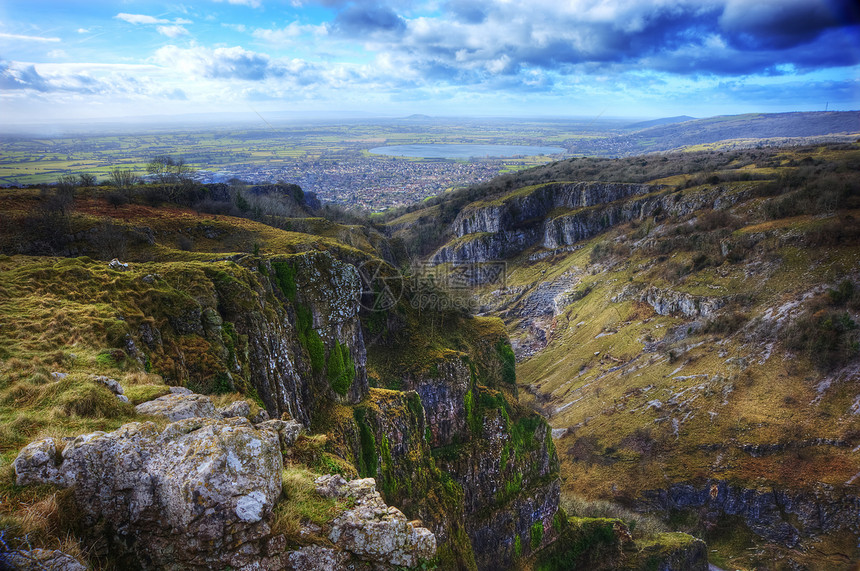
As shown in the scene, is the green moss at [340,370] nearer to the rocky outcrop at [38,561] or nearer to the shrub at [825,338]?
the rocky outcrop at [38,561]

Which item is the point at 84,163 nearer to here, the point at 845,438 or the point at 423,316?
the point at 423,316

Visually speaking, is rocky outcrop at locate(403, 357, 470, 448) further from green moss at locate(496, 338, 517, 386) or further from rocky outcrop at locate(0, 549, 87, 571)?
rocky outcrop at locate(0, 549, 87, 571)

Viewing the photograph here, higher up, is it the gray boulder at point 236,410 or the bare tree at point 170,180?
the bare tree at point 170,180

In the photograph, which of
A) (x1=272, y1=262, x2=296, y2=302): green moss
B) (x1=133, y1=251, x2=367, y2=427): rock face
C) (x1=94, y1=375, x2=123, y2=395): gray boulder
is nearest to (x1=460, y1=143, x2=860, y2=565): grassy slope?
(x1=133, y1=251, x2=367, y2=427): rock face

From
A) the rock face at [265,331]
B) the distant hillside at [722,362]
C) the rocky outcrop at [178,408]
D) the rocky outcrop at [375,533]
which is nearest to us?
the rocky outcrop at [375,533]

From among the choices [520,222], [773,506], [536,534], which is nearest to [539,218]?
[520,222]

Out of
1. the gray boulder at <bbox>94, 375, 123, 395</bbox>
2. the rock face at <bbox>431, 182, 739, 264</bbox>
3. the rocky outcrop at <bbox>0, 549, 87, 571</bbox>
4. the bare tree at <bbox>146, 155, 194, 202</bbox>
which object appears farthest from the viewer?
the rock face at <bbox>431, 182, 739, 264</bbox>

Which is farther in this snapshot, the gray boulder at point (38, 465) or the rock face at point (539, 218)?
the rock face at point (539, 218)

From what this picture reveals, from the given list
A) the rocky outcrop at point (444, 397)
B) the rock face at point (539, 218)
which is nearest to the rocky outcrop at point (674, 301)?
the rock face at point (539, 218)

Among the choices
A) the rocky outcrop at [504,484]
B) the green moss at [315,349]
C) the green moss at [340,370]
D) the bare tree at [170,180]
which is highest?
the bare tree at [170,180]

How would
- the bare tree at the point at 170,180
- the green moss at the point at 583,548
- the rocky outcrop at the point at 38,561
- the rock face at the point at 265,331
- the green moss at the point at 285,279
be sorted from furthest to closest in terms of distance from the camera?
the bare tree at the point at 170,180 < the green moss at the point at 583,548 < the green moss at the point at 285,279 < the rock face at the point at 265,331 < the rocky outcrop at the point at 38,561
